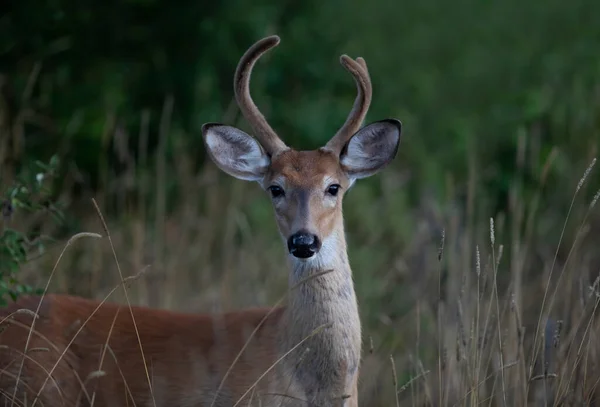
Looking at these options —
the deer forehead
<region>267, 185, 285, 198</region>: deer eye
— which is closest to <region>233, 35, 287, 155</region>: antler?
the deer forehead

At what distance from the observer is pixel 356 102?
634 centimetres

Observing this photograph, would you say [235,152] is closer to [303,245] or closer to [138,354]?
[303,245]

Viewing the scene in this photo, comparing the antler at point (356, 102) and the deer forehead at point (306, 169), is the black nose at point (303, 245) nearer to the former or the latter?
the deer forehead at point (306, 169)

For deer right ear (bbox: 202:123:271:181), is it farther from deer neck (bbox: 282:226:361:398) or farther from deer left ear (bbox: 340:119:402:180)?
deer neck (bbox: 282:226:361:398)

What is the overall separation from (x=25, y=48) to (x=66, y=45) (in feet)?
1.00

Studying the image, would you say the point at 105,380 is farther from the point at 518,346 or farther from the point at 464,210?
the point at 464,210

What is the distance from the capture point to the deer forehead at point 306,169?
6211 millimetres

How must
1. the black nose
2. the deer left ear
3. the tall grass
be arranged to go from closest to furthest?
1. the black nose
2. the deer left ear
3. the tall grass

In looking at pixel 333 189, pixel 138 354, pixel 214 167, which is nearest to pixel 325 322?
pixel 333 189

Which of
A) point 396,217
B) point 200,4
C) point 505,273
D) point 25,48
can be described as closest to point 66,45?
point 25,48

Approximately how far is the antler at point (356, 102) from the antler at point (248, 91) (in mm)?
278

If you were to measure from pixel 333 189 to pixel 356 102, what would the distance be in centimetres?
43

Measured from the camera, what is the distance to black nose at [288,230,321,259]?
5816mm

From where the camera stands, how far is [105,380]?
6172 mm
